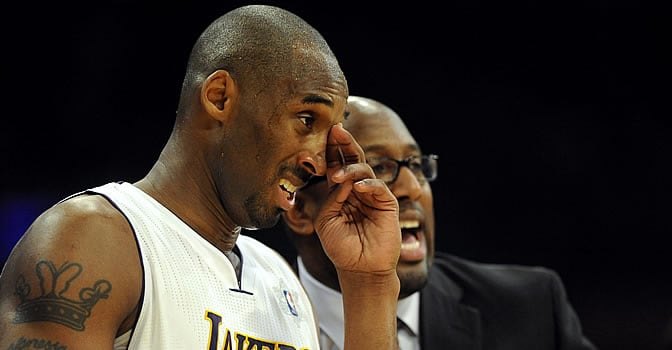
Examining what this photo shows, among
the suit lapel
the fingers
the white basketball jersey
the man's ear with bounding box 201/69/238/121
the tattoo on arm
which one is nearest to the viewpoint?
the tattoo on arm

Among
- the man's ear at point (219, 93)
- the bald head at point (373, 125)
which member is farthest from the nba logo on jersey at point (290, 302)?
the bald head at point (373, 125)

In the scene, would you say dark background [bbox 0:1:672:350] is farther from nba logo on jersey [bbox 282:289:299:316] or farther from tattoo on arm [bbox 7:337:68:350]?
tattoo on arm [bbox 7:337:68:350]

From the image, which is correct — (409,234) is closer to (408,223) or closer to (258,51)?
(408,223)

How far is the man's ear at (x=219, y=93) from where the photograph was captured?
6.07ft

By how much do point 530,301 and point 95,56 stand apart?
6.66ft

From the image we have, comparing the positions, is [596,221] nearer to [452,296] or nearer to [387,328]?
[452,296]

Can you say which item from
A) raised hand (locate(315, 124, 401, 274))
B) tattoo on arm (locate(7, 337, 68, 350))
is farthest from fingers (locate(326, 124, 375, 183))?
tattoo on arm (locate(7, 337, 68, 350))

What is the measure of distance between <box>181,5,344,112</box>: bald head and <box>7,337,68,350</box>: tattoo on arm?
0.63m

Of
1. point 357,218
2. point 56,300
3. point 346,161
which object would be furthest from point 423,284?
point 56,300

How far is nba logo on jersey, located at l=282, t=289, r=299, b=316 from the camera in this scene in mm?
2059

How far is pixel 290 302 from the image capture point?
208 centimetres

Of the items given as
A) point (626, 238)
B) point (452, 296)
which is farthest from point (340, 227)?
point (626, 238)

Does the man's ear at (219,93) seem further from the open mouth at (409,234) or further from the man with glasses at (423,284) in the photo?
the open mouth at (409,234)

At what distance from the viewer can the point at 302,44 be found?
1.91 metres
